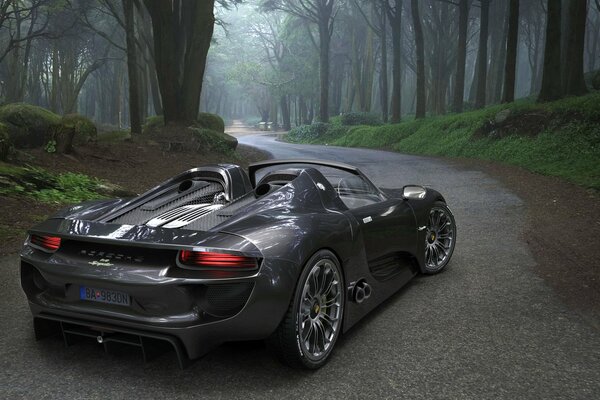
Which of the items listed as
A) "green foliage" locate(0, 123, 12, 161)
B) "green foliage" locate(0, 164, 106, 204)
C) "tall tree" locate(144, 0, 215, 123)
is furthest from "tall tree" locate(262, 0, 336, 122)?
"green foliage" locate(0, 123, 12, 161)

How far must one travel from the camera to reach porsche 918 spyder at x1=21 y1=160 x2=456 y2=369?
290 cm

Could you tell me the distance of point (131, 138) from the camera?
15938mm

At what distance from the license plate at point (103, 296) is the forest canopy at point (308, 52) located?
47.3 ft

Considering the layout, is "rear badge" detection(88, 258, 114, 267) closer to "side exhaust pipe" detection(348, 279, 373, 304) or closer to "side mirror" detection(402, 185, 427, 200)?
"side exhaust pipe" detection(348, 279, 373, 304)

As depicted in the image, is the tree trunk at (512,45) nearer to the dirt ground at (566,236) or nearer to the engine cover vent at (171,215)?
the dirt ground at (566,236)

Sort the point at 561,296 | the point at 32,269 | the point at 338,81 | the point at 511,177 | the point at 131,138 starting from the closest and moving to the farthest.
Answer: the point at 32,269, the point at 561,296, the point at 511,177, the point at 131,138, the point at 338,81

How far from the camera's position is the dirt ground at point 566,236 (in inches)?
188

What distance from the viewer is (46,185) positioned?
358 inches

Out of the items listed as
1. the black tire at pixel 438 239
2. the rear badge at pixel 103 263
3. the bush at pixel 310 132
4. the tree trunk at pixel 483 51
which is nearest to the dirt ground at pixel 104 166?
the rear badge at pixel 103 263

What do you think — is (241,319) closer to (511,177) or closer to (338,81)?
(511,177)

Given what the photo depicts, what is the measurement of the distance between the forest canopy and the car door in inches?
528

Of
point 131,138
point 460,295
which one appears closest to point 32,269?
point 460,295

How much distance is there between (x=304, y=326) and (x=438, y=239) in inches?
107

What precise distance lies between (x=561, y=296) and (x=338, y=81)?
166 feet
